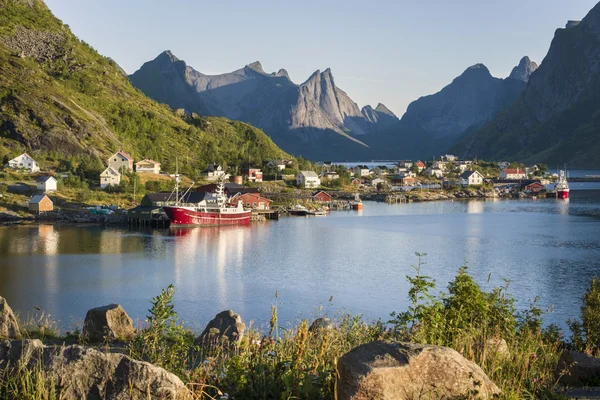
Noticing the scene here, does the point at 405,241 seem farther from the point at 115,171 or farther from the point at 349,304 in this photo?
the point at 115,171

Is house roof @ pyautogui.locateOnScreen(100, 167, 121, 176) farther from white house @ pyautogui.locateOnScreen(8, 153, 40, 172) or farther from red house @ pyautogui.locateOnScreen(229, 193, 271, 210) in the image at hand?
red house @ pyautogui.locateOnScreen(229, 193, 271, 210)

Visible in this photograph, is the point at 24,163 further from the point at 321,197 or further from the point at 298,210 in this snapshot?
the point at 321,197

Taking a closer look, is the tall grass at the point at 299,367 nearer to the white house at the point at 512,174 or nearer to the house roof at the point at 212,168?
the house roof at the point at 212,168

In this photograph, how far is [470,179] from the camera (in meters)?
158

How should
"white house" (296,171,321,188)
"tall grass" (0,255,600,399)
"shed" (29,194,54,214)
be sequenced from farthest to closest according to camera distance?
"white house" (296,171,321,188) → "shed" (29,194,54,214) → "tall grass" (0,255,600,399)

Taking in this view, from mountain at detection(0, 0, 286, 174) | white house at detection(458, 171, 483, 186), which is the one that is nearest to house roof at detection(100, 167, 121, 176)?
mountain at detection(0, 0, 286, 174)

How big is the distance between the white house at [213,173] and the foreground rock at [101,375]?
10540 cm

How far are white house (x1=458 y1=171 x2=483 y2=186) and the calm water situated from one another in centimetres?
7126

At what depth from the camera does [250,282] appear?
41.1 meters

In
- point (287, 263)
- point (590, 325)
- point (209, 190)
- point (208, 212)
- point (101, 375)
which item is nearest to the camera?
point (101, 375)

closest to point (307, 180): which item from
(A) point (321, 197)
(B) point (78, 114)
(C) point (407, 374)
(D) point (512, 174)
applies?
(A) point (321, 197)

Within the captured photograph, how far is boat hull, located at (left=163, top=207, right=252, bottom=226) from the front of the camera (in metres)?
76.3

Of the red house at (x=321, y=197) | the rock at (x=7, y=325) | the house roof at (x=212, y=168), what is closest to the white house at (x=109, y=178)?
the house roof at (x=212, y=168)

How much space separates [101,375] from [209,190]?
89.7 meters
